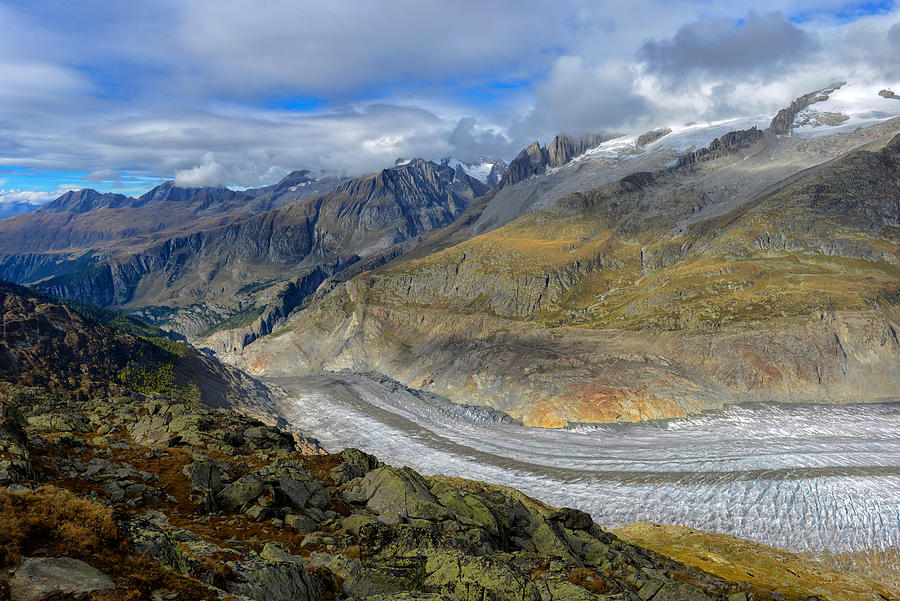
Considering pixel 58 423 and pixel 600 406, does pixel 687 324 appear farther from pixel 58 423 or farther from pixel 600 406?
pixel 58 423

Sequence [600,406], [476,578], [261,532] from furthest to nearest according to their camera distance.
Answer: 1. [600,406]
2. [261,532]
3. [476,578]

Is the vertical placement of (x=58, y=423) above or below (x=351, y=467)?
above

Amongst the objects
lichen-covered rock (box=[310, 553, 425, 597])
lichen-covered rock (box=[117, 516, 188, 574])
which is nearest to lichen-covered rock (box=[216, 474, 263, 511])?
lichen-covered rock (box=[310, 553, 425, 597])

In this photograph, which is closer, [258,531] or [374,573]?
[374,573]

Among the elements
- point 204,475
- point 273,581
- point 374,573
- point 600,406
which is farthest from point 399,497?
point 600,406

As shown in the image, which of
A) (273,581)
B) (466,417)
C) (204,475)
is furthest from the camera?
(466,417)

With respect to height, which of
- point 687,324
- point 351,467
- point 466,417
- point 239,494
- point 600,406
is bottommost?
point 466,417

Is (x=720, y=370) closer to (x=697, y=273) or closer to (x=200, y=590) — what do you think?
(x=697, y=273)

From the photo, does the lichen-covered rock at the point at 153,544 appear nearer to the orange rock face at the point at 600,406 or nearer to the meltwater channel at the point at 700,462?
the meltwater channel at the point at 700,462
